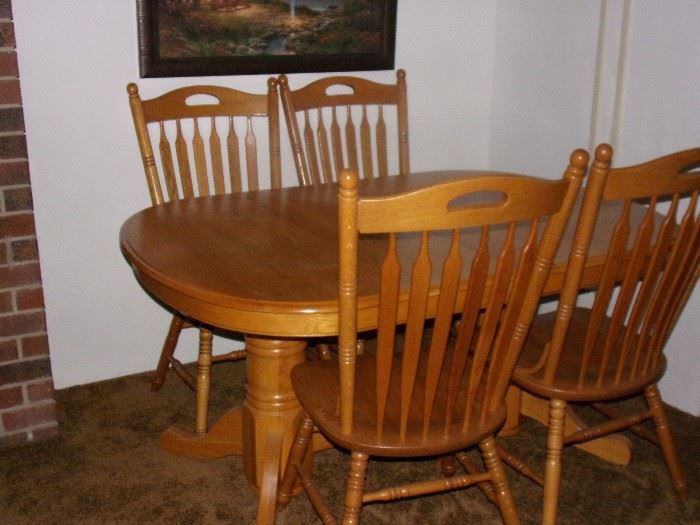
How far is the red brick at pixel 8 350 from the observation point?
7.75 feet

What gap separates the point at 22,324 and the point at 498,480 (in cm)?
142

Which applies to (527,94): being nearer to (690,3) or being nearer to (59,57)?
(690,3)

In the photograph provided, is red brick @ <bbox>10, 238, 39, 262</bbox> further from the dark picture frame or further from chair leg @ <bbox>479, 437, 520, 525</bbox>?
chair leg @ <bbox>479, 437, 520, 525</bbox>

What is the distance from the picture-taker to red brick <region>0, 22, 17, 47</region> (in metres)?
2.15

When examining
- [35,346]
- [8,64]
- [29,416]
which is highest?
[8,64]

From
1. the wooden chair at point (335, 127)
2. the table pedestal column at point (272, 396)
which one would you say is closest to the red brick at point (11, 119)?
the wooden chair at point (335, 127)

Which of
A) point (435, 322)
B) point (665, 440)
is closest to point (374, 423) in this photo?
point (435, 322)

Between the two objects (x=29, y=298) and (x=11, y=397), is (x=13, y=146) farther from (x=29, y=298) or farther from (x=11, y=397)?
(x=11, y=397)

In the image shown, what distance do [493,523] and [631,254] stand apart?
2.63 feet

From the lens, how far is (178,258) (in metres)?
1.85

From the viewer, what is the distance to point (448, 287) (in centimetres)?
152

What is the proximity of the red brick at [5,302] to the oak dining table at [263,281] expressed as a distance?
0.49 meters

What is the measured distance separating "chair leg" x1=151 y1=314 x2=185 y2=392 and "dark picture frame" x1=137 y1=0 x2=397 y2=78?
2.59 feet

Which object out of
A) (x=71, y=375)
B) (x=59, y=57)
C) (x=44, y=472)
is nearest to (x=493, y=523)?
(x=44, y=472)
